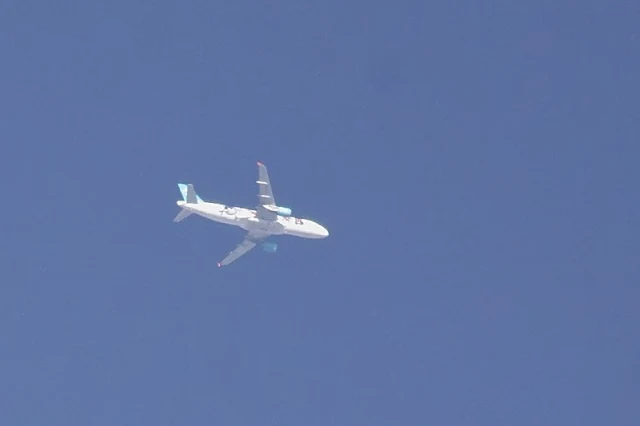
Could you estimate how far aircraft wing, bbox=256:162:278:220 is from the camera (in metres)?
193

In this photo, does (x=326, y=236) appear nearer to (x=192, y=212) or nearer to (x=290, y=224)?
(x=290, y=224)

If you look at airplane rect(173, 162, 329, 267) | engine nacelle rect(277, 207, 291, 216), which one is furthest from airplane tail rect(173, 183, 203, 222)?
engine nacelle rect(277, 207, 291, 216)

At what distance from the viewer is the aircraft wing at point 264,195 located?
19338 cm

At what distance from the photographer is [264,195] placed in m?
194

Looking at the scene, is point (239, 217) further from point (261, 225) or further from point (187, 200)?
point (187, 200)

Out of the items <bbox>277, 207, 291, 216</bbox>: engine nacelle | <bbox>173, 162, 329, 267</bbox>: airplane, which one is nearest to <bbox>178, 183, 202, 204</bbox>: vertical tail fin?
<bbox>173, 162, 329, 267</bbox>: airplane

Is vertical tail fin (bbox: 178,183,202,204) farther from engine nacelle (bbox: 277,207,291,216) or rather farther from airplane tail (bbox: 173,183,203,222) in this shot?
engine nacelle (bbox: 277,207,291,216)

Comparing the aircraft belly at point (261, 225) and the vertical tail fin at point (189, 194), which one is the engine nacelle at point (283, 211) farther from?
the vertical tail fin at point (189, 194)

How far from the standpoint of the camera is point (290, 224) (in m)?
199

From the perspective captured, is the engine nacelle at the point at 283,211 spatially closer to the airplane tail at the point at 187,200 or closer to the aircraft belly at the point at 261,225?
the aircraft belly at the point at 261,225

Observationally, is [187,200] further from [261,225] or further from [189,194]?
[261,225]

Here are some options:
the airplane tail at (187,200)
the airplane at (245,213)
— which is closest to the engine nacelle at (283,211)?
the airplane at (245,213)

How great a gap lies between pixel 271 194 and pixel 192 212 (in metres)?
10.3

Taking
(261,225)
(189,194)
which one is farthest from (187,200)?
(261,225)
